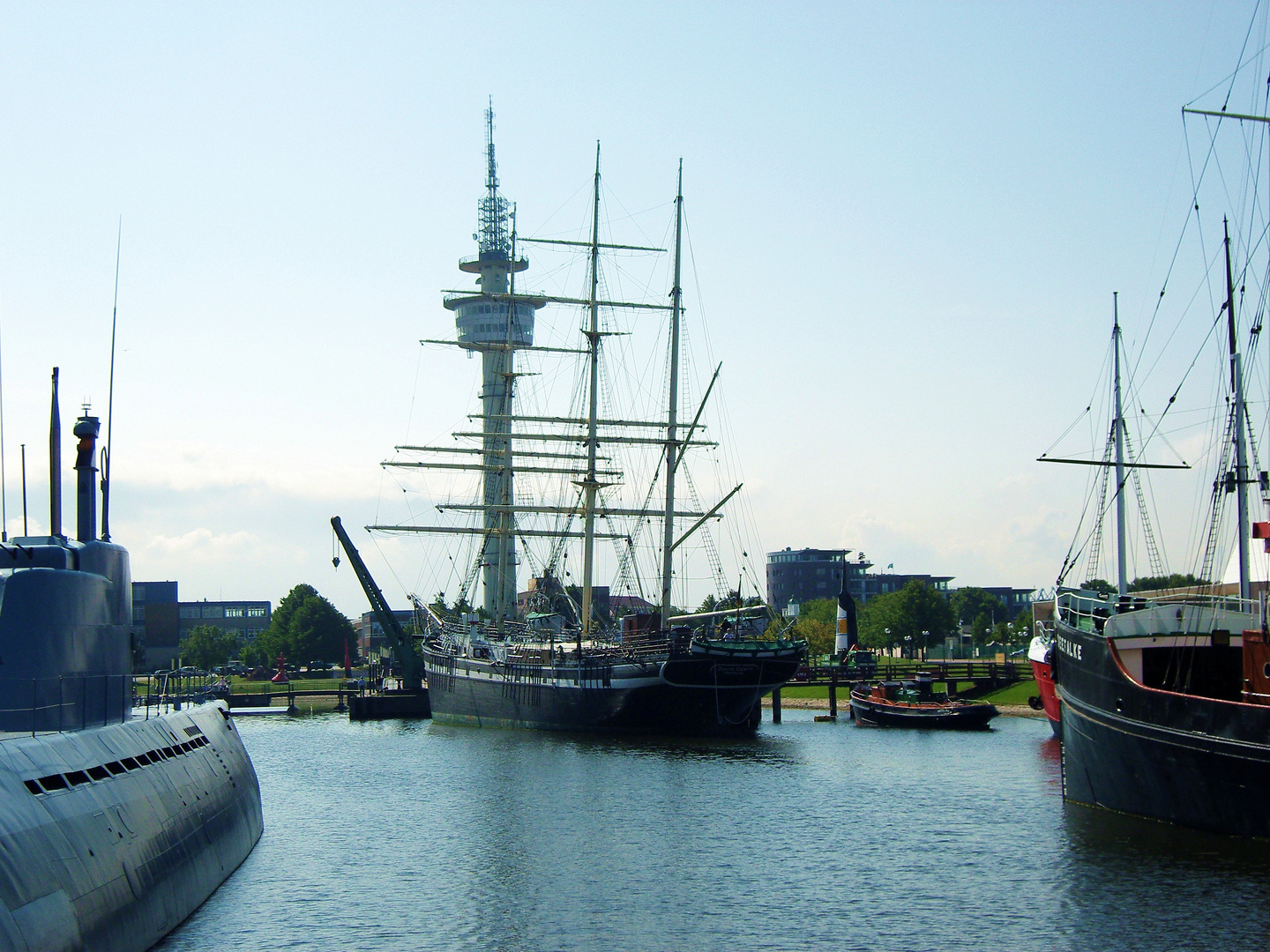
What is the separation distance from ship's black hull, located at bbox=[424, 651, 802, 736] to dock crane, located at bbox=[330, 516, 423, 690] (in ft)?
96.5

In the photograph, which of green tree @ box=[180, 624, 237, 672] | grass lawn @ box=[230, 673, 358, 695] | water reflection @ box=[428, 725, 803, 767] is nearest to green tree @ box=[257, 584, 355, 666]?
green tree @ box=[180, 624, 237, 672]

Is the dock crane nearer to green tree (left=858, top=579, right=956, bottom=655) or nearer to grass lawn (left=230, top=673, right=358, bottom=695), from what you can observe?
grass lawn (left=230, top=673, right=358, bottom=695)

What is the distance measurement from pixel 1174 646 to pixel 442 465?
69.5 meters

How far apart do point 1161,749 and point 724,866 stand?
36.3 ft

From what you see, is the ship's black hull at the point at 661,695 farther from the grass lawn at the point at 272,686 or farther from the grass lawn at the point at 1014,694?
the grass lawn at the point at 272,686

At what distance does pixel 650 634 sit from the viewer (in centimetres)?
6309

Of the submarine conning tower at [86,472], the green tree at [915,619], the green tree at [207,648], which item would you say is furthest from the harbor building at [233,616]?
the submarine conning tower at [86,472]

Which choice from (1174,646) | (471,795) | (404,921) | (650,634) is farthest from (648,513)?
(404,921)

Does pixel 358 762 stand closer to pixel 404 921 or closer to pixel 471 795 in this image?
pixel 471 795

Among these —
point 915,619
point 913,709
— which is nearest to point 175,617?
point 915,619

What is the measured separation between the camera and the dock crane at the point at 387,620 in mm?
94938

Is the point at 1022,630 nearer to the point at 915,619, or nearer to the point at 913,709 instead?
the point at 915,619

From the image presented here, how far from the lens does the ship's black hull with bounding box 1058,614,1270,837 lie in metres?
26.8

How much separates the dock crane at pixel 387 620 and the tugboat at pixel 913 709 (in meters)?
39.3
